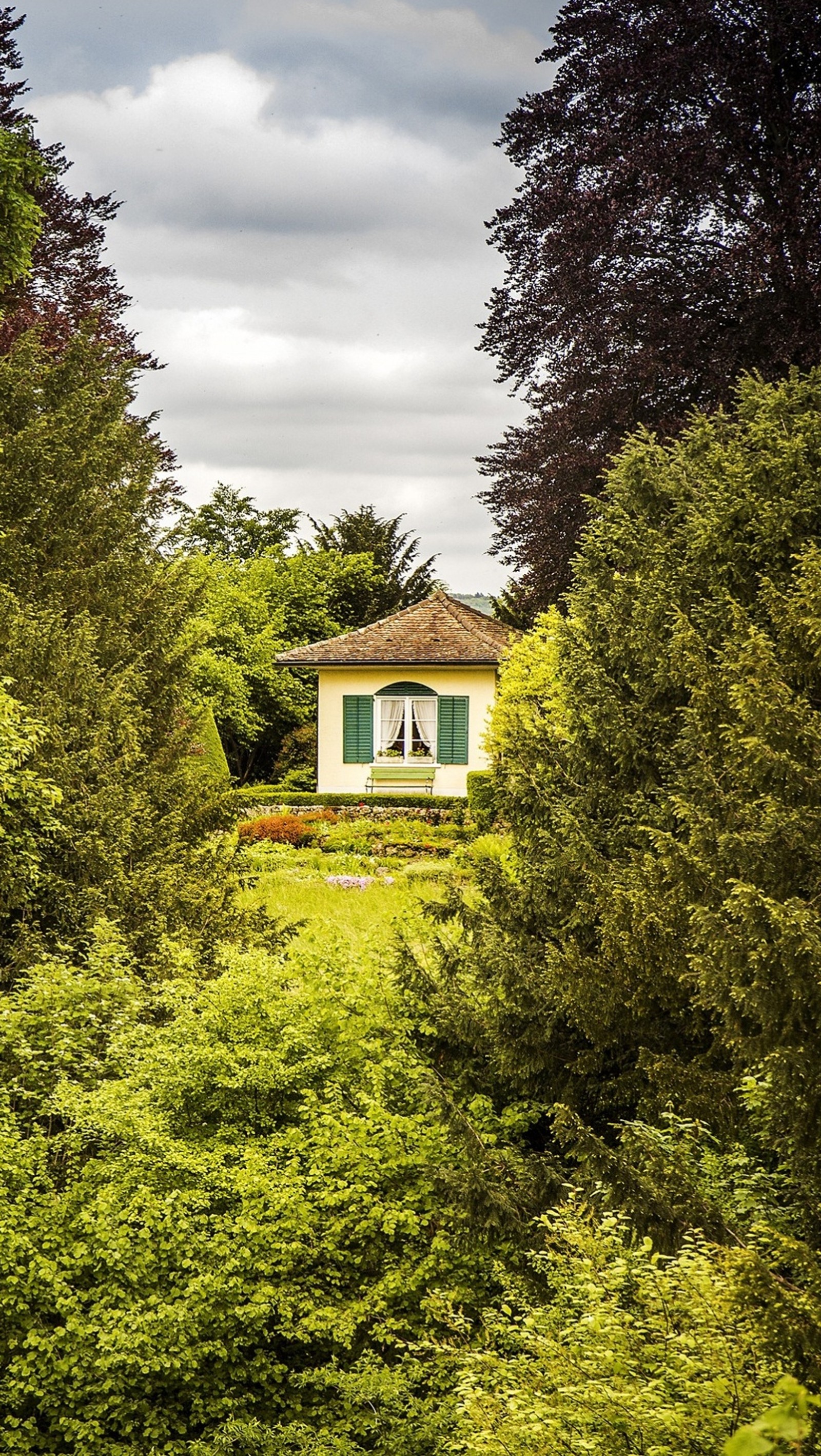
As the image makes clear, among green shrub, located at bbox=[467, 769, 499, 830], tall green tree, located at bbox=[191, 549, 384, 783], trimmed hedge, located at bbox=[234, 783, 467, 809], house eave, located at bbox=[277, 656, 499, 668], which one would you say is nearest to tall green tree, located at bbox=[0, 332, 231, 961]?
green shrub, located at bbox=[467, 769, 499, 830]

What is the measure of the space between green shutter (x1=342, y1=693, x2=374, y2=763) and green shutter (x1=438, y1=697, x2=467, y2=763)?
162cm

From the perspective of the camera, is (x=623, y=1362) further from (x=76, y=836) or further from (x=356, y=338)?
(x=356, y=338)

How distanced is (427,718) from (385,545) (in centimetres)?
1368

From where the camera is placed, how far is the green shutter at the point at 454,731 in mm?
24375

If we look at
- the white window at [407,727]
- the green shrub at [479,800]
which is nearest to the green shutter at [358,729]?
the white window at [407,727]

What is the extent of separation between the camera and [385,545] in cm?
3706

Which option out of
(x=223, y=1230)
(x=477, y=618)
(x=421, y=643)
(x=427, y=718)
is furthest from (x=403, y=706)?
(x=223, y=1230)

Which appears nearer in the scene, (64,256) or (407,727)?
(64,256)

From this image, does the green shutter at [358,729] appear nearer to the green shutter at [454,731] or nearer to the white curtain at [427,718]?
the white curtain at [427,718]

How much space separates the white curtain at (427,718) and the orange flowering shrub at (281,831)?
238 inches

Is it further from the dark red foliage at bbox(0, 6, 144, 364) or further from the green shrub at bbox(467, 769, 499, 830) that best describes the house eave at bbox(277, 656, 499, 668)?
the dark red foliage at bbox(0, 6, 144, 364)

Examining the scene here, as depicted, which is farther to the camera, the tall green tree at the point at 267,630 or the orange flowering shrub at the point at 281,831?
the tall green tree at the point at 267,630

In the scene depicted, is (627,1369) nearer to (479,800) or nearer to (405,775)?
(479,800)

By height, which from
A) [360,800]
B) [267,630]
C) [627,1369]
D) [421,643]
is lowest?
[627,1369]
